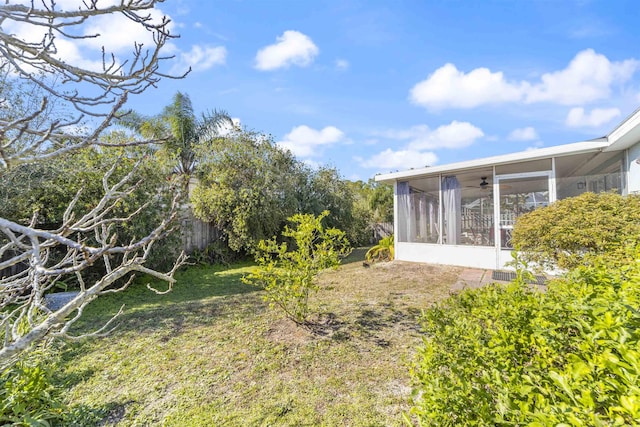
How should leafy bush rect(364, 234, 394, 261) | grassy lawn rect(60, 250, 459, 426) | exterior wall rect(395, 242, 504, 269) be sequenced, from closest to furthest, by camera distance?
grassy lawn rect(60, 250, 459, 426)
exterior wall rect(395, 242, 504, 269)
leafy bush rect(364, 234, 394, 261)

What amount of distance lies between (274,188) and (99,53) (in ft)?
29.2

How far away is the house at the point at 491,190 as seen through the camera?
6.50 meters

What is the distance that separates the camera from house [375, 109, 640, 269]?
21.3 ft

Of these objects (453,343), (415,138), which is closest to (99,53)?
(453,343)

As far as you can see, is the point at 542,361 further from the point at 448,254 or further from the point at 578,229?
the point at 448,254

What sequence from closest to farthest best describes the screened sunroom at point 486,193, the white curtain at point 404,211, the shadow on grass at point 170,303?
the shadow on grass at point 170,303 → the screened sunroom at point 486,193 → the white curtain at point 404,211

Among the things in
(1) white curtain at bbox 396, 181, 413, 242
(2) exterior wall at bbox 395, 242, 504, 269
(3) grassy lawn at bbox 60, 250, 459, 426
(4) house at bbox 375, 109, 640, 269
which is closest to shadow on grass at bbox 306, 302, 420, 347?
(3) grassy lawn at bbox 60, 250, 459, 426

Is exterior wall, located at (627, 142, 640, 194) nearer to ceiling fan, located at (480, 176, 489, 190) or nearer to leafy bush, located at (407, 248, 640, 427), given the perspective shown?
ceiling fan, located at (480, 176, 489, 190)

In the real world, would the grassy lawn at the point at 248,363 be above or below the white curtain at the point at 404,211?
below

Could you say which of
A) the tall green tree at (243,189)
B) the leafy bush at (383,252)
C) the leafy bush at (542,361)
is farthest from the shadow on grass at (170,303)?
the leafy bush at (383,252)

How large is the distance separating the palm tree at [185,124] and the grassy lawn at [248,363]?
856cm

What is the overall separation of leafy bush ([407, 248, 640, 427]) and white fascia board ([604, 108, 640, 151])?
4909mm

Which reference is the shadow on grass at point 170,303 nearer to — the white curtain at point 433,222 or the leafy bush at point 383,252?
the leafy bush at point 383,252

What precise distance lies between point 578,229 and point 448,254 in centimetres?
415
